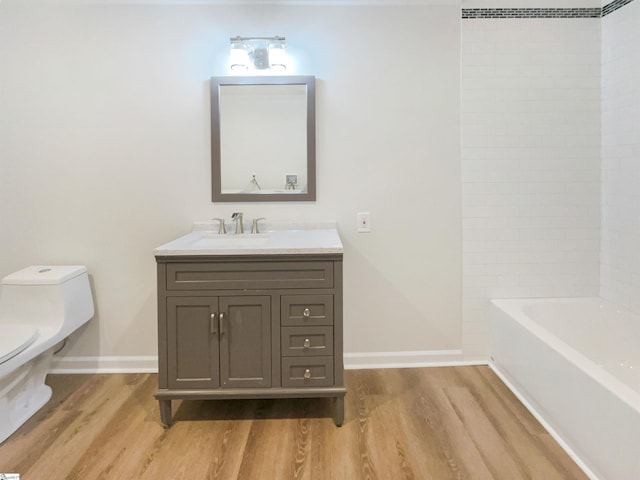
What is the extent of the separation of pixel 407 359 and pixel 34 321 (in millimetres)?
2184

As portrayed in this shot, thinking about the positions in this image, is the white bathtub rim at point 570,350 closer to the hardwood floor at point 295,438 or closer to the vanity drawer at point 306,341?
the hardwood floor at point 295,438

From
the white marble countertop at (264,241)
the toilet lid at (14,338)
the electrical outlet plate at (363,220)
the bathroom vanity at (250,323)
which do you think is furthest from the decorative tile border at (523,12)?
the toilet lid at (14,338)

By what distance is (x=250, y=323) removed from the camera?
2086 millimetres

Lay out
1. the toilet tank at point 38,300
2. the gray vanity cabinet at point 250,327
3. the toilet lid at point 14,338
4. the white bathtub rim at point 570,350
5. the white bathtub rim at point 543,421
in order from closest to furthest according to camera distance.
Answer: the white bathtub rim at point 570,350
the white bathtub rim at point 543,421
the toilet lid at point 14,338
the gray vanity cabinet at point 250,327
the toilet tank at point 38,300

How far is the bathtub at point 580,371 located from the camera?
159 cm

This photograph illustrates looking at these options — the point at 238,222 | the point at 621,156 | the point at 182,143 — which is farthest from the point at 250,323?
the point at 621,156

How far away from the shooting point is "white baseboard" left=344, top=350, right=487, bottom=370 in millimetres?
2783

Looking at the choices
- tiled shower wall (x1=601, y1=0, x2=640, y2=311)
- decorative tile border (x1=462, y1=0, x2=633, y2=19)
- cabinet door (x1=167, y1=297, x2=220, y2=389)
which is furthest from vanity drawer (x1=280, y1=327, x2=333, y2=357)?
decorative tile border (x1=462, y1=0, x2=633, y2=19)

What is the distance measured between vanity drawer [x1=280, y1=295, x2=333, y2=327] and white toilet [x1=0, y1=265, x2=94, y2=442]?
1242 millimetres

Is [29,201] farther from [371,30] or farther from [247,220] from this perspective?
[371,30]

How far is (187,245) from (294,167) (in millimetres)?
842

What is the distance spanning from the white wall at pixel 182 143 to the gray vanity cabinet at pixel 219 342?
77 cm

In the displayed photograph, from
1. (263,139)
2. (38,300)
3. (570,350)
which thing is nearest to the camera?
(570,350)

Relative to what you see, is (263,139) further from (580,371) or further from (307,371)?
(580,371)
